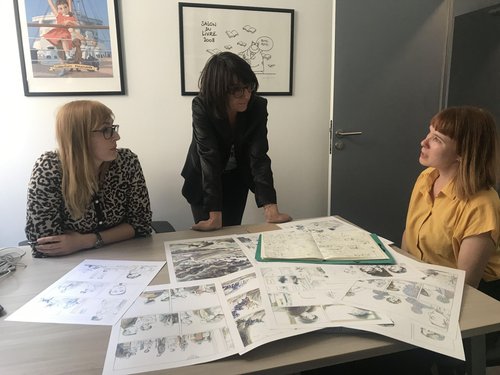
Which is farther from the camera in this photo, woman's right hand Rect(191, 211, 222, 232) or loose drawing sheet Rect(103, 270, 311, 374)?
woman's right hand Rect(191, 211, 222, 232)

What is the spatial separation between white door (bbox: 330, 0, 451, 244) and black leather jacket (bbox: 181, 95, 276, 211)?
803 mm

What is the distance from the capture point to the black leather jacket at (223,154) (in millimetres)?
1547

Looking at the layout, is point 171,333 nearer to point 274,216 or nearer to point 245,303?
point 245,303

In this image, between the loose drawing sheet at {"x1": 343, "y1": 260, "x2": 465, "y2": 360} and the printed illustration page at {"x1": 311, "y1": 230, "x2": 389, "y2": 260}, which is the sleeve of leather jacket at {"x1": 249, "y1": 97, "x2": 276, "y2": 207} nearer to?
the printed illustration page at {"x1": 311, "y1": 230, "x2": 389, "y2": 260}

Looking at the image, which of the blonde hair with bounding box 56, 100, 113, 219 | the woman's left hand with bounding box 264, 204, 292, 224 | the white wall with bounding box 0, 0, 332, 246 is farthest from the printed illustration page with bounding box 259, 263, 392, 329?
the white wall with bounding box 0, 0, 332, 246

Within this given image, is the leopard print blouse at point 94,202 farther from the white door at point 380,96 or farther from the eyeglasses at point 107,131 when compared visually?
the white door at point 380,96

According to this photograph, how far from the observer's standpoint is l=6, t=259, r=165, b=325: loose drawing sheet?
863 millimetres

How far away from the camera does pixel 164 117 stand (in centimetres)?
221

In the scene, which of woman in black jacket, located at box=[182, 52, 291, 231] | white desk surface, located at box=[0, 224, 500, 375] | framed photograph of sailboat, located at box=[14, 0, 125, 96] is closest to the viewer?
white desk surface, located at box=[0, 224, 500, 375]

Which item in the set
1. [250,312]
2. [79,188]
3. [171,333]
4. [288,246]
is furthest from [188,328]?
[79,188]

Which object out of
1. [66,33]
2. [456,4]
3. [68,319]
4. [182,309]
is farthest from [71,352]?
[456,4]

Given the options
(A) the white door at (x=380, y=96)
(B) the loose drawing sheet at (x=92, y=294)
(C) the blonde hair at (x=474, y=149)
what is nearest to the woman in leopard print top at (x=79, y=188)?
(B) the loose drawing sheet at (x=92, y=294)

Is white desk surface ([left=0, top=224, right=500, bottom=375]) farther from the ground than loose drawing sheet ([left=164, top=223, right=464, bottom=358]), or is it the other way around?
loose drawing sheet ([left=164, top=223, right=464, bottom=358])

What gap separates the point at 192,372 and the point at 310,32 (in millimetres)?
2162
